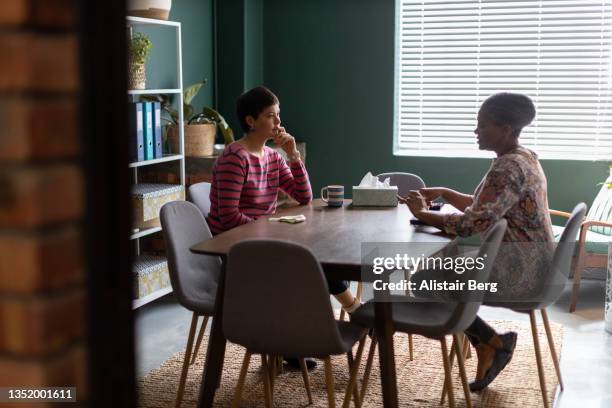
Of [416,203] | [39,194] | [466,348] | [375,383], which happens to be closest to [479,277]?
[416,203]

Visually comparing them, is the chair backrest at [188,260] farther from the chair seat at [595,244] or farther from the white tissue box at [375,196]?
the chair seat at [595,244]

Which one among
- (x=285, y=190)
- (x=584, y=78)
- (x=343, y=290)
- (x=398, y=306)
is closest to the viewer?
(x=398, y=306)

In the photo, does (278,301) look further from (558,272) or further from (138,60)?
(138,60)

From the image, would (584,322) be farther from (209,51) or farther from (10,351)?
(10,351)

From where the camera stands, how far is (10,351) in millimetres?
639

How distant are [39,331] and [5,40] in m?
0.23

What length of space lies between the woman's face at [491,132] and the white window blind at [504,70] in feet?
8.29

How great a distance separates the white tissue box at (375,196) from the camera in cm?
349

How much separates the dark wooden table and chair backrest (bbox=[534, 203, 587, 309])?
0.40 metres

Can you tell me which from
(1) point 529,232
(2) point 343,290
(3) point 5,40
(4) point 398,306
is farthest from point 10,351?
(2) point 343,290

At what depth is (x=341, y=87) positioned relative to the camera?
221 inches

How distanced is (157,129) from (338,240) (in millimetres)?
1873

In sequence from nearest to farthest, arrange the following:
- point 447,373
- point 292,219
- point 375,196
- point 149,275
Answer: point 447,373
point 292,219
point 375,196
point 149,275

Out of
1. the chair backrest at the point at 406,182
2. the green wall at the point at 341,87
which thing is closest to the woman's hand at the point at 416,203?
A: the chair backrest at the point at 406,182
